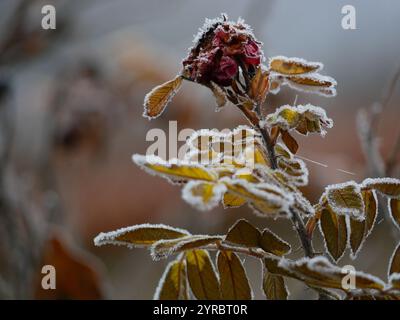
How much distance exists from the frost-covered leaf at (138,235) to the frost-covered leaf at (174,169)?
109mm

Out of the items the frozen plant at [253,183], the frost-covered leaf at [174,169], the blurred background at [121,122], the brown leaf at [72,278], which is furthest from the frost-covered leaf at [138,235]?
the brown leaf at [72,278]

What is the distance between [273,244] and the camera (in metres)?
0.79

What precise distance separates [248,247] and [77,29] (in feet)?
7.00

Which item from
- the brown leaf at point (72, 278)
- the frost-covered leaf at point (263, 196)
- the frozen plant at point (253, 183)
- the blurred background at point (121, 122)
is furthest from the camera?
the blurred background at point (121, 122)

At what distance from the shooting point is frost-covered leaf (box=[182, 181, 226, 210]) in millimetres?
645

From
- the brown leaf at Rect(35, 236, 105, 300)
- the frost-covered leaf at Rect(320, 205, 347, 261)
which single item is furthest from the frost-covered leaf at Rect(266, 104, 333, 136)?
→ the brown leaf at Rect(35, 236, 105, 300)

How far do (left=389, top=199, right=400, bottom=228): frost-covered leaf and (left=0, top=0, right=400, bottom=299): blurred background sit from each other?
4 centimetres

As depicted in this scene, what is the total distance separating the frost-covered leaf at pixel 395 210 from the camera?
0.81 metres

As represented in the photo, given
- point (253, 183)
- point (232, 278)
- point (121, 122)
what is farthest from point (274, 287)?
point (121, 122)

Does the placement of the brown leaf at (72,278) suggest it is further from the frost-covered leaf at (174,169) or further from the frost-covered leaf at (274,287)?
the frost-covered leaf at (174,169)

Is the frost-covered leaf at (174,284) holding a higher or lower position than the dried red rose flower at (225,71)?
lower

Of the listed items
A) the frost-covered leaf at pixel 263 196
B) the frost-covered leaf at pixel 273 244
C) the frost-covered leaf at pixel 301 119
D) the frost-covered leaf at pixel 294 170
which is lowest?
the frost-covered leaf at pixel 273 244

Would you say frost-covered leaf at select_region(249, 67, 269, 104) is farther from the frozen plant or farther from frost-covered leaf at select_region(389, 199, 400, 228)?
frost-covered leaf at select_region(389, 199, 400, 228)

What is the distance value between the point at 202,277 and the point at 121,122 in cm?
171
